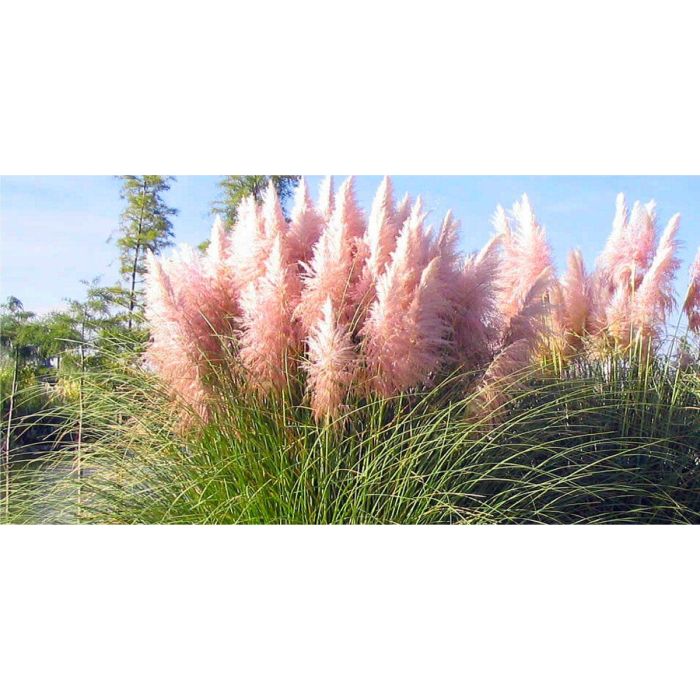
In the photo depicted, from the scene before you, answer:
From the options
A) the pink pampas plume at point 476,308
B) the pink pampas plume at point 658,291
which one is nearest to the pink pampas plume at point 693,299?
the pink pampas plume at point 658,291

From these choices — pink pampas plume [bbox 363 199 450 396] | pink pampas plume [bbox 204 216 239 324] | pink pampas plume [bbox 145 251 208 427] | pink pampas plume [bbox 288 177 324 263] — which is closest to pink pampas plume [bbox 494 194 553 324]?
pink pampas plume [bbox 363 199 450 396]

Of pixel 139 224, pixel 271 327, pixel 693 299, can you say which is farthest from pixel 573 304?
pixel 139 224

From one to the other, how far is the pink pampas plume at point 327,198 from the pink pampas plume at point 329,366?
1.46ft

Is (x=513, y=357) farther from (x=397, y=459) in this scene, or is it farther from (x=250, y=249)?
(x=250, y=249)

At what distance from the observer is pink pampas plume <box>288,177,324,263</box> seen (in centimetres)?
276

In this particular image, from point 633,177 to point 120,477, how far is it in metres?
2.06

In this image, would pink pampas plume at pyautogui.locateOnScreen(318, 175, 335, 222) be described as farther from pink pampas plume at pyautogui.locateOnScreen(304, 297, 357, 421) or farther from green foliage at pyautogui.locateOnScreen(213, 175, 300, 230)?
pink pampas plume at pyautogui.locateOnScreen(304, 297, 357, 421)

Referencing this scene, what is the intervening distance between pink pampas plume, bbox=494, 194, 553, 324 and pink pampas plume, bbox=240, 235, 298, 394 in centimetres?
87

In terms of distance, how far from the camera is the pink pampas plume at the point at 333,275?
261cm

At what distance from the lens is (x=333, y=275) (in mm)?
2613
